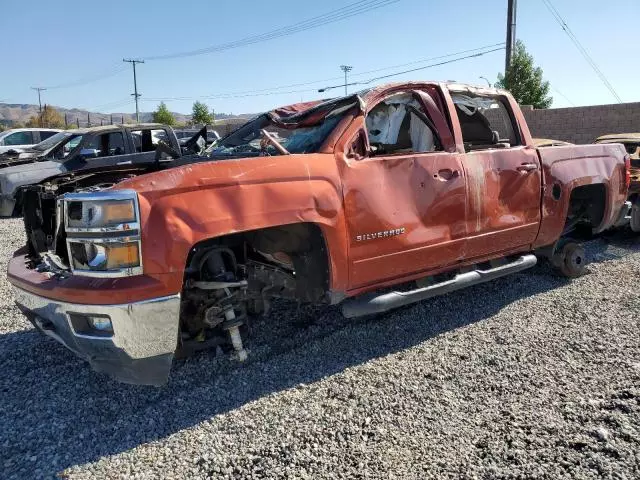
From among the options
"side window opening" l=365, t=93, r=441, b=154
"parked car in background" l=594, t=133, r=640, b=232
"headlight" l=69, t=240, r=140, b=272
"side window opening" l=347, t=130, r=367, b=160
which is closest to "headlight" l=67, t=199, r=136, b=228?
"headlight" l=69, t=240, r=140, b=272

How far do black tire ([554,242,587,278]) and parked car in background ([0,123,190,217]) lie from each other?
23.5 feet

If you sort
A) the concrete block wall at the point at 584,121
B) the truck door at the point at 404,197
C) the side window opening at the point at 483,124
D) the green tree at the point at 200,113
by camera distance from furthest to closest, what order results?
the green tree at the point at 200,113 → the concrete block wall at the point at 584,121 → the side window opening at the point at 483,124 → the truck door at the point at 404,197

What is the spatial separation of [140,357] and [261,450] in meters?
0.84

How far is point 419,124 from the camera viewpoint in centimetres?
446

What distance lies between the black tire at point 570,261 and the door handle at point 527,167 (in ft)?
3.95

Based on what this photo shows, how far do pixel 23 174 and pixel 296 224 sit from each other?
899 cm

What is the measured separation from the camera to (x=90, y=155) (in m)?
9.96

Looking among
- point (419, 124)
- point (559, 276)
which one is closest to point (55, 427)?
point (419, 124)

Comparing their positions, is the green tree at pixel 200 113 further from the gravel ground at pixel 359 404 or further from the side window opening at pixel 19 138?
the gravel ground at pixel 359 404

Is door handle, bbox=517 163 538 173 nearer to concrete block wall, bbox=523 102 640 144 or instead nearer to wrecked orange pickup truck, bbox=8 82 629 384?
wrecked orange pickup truck, bbox=8 82 629 384

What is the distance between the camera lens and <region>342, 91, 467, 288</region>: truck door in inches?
137

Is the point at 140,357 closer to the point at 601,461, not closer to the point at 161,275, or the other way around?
the point at 161,275

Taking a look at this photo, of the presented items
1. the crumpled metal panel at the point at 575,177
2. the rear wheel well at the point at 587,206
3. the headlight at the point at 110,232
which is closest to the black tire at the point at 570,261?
the rear wheel well at the point at 587,206

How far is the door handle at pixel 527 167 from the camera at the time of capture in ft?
15.0
